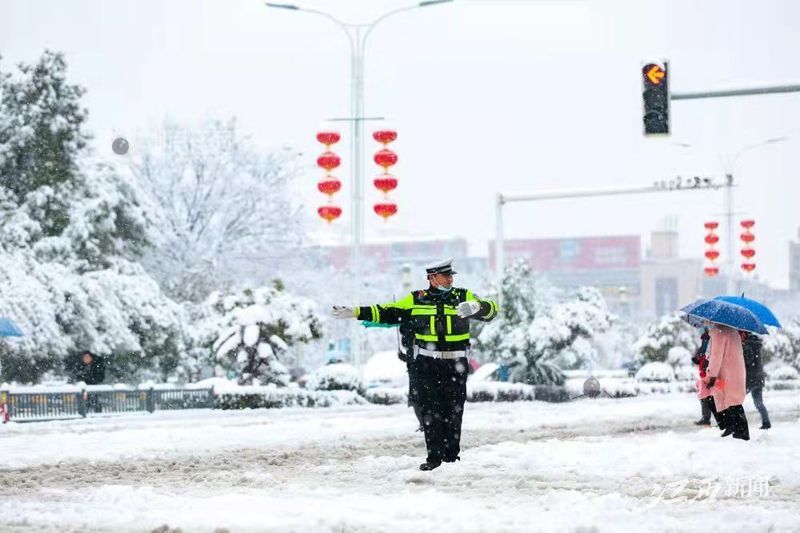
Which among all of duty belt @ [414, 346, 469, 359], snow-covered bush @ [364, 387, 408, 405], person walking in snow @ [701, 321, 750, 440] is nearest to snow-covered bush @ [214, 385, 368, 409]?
snow-covered bush @ [364, 387, 408, 405]

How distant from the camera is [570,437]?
18859 millimetres

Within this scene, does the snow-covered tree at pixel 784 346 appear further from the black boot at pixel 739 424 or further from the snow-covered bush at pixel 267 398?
the black boot at pixel 739 424

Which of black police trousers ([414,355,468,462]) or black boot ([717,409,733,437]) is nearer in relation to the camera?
black police trousers ([414,355,468,462])

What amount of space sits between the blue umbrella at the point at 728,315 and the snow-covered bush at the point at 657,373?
29534 millimetres

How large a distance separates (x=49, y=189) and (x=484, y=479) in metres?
26.1

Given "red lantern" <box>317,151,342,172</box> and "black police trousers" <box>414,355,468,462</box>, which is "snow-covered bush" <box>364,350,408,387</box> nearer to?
"red lantern" <box>317,151,342,172</box>

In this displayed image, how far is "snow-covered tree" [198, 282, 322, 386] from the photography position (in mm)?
34188

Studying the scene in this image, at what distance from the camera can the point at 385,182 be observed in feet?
88.9

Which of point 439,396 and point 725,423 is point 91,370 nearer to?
point 725,423

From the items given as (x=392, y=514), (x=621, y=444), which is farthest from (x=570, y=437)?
(x=392, y=514)

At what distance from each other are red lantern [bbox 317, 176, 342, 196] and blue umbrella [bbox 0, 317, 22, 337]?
24.1 ft

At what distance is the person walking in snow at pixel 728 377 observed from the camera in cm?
1675

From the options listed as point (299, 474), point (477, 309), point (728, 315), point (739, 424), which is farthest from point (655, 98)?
point (299, 474)

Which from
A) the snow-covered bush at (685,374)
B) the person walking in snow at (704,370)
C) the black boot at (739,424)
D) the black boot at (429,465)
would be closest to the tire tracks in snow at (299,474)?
the black boot at (429,465)
